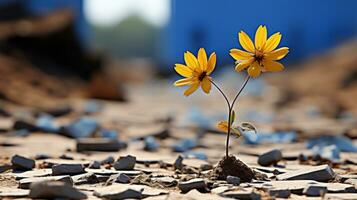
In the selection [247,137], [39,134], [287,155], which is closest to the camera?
[287,155]

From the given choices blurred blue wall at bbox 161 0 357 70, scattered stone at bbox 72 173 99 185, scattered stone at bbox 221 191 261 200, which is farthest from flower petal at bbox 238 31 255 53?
blurred blue wall at bbox 161 0 357 70

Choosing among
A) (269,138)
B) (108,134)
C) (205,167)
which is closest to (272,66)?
(205,167)

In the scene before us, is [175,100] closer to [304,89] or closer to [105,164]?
[304,89]

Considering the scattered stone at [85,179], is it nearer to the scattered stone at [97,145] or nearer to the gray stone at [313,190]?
the gray stone at [313,190]

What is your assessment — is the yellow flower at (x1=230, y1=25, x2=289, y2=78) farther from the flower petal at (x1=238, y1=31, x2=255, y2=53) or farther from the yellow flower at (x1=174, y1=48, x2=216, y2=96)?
the yellow flower at (x1=174, y1=48, x2=216, y2=96)

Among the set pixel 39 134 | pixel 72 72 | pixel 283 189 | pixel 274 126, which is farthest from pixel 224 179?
pixel 72 72

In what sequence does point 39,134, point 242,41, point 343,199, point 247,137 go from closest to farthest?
point 343,199 < point 242,41 < point 247,137 < point 39,134

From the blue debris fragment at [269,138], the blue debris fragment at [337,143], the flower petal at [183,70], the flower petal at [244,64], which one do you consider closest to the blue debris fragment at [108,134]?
the blue debris fragment at [269,138]
